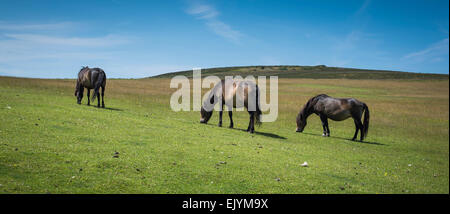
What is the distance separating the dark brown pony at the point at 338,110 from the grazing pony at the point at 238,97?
508cm

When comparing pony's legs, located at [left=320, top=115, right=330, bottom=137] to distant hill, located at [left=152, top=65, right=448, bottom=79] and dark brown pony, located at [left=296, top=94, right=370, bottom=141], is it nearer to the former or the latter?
dark brown pony, located at [left=296, top=94, right=370, bottom=141]

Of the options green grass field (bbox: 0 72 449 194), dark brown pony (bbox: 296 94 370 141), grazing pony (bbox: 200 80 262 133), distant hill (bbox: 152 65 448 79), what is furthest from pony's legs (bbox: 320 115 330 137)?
distant hill (bbox: 152 65 448 79)

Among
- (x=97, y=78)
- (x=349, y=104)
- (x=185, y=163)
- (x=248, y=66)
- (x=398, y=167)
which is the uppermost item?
(x=248, y=66)

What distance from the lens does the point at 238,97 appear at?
1686 centimetres

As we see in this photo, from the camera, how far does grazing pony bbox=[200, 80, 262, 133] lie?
1648 centimetres

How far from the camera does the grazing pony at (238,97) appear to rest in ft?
54.1

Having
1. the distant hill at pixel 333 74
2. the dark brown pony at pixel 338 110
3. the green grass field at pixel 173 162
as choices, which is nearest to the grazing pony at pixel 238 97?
the green grass field at pixel 173 162

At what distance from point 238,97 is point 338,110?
689 cm
